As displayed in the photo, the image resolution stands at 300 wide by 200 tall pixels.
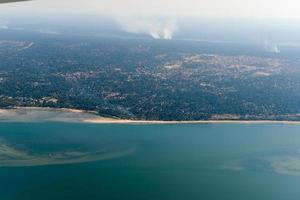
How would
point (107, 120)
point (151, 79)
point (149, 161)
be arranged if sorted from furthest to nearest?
point (151, 79) < point (107, 120) < point (149, 161)

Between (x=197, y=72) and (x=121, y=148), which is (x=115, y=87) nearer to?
(x=197, y=72)

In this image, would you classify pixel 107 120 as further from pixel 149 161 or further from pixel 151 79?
pixel 151 79

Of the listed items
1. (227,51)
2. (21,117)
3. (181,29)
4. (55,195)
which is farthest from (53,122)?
(181,29)

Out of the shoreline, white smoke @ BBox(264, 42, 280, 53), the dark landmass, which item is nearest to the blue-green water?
the shoreline

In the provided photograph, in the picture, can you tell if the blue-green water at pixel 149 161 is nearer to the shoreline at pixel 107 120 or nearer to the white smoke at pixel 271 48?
the shoreline at pixel 107 120

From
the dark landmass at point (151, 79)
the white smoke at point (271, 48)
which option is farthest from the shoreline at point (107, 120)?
the white smoke at point (271, 48)

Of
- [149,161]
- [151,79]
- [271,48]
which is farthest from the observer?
[271,48]

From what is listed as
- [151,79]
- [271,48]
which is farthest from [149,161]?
[271,48]
